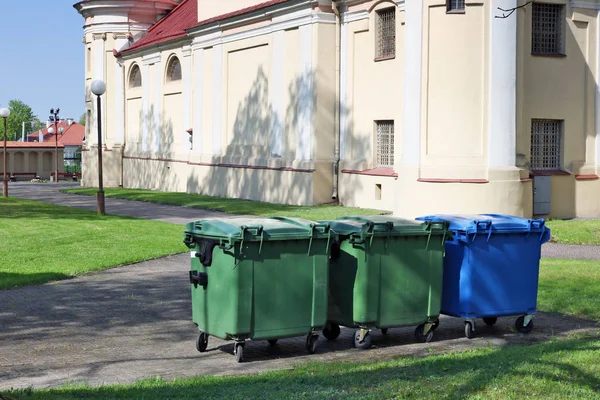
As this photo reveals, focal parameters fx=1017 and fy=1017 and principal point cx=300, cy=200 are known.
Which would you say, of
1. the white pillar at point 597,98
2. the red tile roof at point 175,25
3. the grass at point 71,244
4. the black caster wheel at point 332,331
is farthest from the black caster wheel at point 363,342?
the red tile roof at point 175,25

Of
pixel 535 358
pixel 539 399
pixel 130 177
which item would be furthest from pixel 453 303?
pixel 130 177

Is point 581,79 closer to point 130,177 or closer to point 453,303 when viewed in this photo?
point 453,303

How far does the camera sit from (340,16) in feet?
99.3

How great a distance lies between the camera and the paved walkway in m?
9.64

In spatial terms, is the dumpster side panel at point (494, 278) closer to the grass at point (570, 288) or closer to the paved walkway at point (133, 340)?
the paved walkway at point (133, 340)

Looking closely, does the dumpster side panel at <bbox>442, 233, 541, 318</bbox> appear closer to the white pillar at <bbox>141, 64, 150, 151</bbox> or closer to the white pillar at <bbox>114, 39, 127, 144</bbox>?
the white pillar at <bbox>141, 64, 150, 151</bbox>

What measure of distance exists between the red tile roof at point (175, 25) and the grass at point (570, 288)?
2222 cm

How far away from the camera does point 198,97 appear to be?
3916cm

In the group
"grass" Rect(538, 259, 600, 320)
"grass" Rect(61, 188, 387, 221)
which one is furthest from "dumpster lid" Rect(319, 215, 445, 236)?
"grass" Rect(61, 188, 387, 221)

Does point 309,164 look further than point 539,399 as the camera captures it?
Yes

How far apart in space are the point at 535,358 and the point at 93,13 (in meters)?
42.9

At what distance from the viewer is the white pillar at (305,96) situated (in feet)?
99.7

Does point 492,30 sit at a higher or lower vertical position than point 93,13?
lower

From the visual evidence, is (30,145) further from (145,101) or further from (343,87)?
(343,87)
